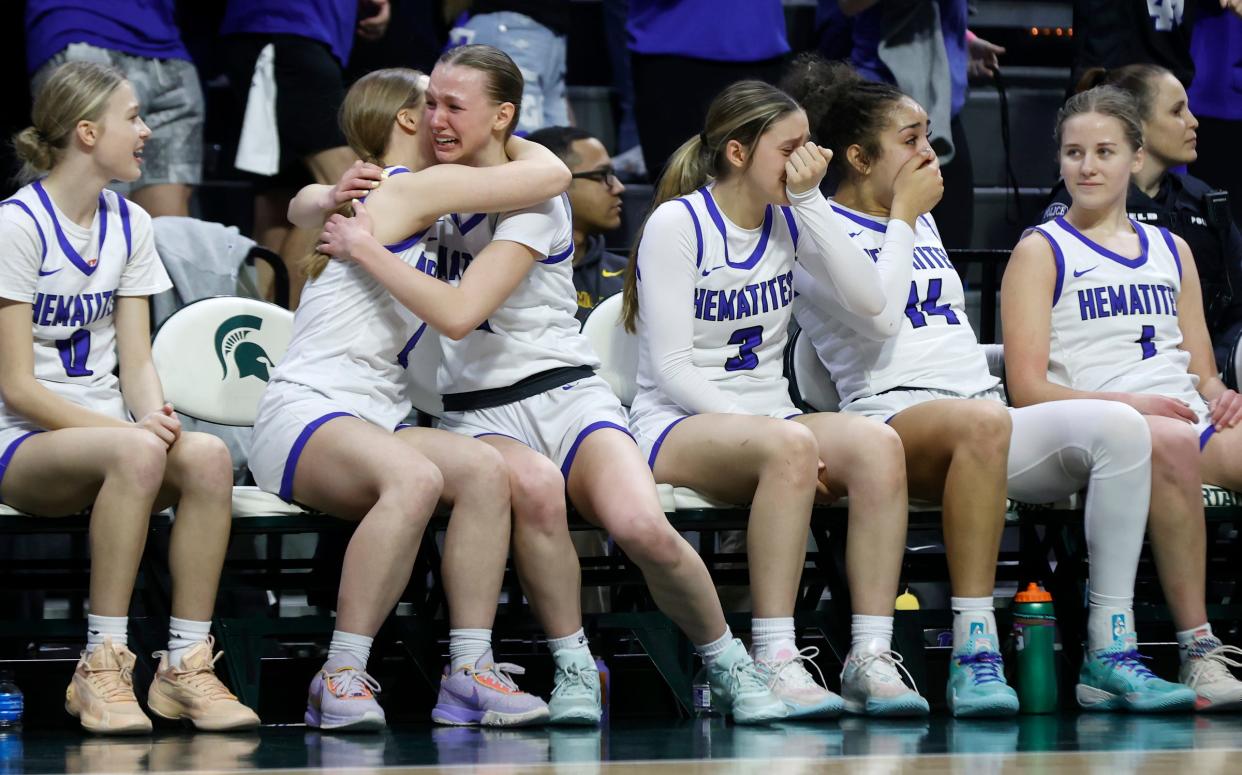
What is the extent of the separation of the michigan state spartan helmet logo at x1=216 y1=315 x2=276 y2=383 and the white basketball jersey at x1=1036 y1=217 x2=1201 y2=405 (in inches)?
74.3

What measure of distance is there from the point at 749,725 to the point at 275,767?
3.37ft

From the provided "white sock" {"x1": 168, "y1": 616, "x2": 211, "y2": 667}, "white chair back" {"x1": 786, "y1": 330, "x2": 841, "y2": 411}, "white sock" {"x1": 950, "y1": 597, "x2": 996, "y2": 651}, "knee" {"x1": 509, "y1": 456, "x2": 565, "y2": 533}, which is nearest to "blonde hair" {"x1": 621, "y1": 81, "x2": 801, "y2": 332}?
"white chair back" {"x1": 786, "y1": 330, "x2": 841, "y2": 411}

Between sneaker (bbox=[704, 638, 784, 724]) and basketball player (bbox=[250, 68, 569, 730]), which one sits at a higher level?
basketball player (bbox=[250, 68, 569, 730])

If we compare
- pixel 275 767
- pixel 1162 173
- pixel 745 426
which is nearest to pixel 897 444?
pixel 745 426

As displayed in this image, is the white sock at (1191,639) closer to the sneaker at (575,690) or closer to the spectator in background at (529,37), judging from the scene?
the sneaker at (575,690)

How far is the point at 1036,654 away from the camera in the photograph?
11.9 ft

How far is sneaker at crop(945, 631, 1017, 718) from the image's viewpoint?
3.46m

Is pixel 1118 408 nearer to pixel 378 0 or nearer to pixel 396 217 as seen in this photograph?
pixel 396 217

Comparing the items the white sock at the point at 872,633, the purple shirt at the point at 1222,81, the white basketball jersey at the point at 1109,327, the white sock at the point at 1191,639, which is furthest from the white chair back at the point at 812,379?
the purple shirt at the point at 1222,81

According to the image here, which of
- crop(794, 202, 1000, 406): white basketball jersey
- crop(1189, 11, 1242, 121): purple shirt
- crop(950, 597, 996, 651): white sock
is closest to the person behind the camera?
crop(950, 597, 996, 651): white sock

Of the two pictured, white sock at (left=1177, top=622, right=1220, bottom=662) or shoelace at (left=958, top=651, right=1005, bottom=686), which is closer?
shoelace at (left=958, top=651, right=1005, bottom=686)

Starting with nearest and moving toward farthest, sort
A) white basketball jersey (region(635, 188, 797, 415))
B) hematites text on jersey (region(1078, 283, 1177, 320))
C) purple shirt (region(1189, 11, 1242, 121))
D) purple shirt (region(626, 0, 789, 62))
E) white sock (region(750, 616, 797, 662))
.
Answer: white sock (region(750, 616, 797, 662)) < white basketball jersey (region(635, 188, 797, 415)) < hematites text on jersey (region(1078, 283, 1177, 320)) < purple shirt (region(626, 0, 789, 62)) < purple shirt (region(1189, 11, 1242, 121))

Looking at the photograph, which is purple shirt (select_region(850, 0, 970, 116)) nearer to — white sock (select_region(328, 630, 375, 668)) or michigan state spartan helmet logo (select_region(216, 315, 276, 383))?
michigan state spartan helmet logo (select_region(216, 315, 276, 383))

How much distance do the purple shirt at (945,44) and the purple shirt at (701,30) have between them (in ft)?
1.02
